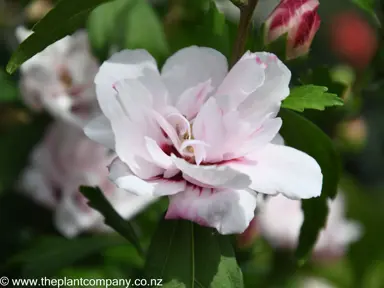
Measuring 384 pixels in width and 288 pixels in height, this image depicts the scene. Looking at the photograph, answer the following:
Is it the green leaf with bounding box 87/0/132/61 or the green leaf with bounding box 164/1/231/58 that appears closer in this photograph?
the green leaf with bounding box 164/1/231/58

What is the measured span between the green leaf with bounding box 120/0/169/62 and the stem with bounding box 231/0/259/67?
27 cm

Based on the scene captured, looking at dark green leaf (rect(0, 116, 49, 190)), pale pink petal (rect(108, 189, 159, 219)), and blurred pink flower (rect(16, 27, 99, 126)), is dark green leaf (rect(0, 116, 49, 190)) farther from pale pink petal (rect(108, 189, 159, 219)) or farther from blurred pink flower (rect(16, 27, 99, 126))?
pale pink petal (rect(108, 189, 159, 219))

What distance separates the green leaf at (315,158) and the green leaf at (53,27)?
0.68 feet

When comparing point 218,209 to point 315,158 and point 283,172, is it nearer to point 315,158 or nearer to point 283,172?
point 283,172

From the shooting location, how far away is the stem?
536mm

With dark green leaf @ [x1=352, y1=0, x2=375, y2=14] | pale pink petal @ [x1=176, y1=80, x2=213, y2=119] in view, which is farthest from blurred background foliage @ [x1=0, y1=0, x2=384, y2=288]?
pale pink petal @ [x1=176, y1=80, x2=213, y2=119]

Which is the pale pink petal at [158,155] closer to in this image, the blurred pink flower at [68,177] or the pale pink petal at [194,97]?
the pale pink petal at [194,97]

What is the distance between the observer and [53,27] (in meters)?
0.52

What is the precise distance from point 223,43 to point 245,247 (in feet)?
0.89

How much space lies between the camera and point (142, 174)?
0.49 meters

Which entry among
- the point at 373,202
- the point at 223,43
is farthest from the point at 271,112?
the point at 373,202

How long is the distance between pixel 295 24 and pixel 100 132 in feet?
0.64

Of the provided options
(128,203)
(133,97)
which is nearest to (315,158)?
(133,97)

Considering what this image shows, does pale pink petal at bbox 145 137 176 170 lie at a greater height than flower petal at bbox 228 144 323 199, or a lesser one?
greater
